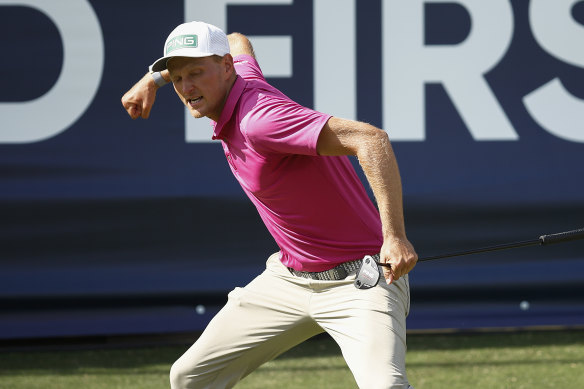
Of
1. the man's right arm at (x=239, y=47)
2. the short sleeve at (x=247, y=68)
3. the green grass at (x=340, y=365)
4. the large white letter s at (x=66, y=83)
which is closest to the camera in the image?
the short sleeve at (x=247, y=68)

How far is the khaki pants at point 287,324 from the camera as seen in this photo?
320cm

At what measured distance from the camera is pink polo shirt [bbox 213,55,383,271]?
3207mm

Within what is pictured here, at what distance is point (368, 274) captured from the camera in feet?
10.4

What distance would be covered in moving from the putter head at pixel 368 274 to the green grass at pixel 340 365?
1.99m

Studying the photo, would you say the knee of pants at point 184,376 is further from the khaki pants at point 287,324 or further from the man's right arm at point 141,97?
the man's right arm at point 141,97

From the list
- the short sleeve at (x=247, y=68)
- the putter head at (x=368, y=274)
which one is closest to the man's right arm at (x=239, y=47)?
the short sleeve at (x=247, y=68)

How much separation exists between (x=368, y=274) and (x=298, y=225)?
354mm

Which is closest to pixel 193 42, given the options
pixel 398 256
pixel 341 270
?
pixel 341 270

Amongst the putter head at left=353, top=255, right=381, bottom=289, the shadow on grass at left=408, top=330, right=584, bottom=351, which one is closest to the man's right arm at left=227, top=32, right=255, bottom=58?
the putter head at left=353, top=255, right=381, bottom=289

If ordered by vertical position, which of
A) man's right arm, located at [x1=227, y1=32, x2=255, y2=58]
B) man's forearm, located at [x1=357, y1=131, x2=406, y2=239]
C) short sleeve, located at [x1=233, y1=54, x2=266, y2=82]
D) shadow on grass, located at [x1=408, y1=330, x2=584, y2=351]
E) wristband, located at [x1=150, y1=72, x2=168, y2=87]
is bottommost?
shadow on grass, located at [x1=408, y1=330, x2=584, y2=351]

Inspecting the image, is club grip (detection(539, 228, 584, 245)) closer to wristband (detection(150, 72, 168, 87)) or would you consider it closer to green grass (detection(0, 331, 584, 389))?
wristband (detection(150, 72, 168, 87))

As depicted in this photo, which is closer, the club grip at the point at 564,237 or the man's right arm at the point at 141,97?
the club grip at the point at 564,237

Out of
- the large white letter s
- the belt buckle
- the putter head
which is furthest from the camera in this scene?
the large white letter s

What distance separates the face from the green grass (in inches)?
84.4
